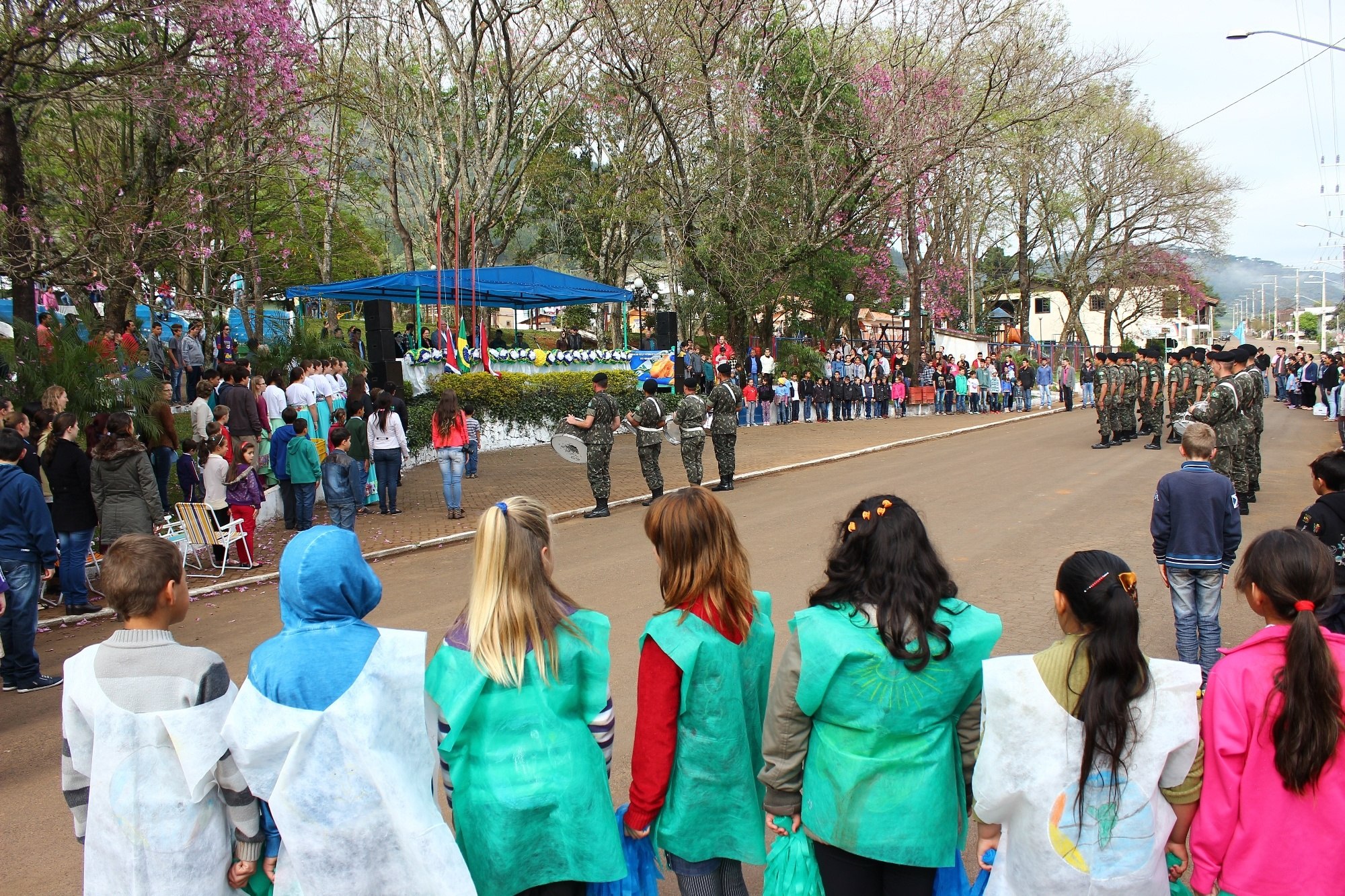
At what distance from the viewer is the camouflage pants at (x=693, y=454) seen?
1338 cm

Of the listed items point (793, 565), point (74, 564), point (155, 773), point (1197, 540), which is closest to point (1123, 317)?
Result: point (793, 565)

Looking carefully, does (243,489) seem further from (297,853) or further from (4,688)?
(297,853)

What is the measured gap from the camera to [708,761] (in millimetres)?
2865

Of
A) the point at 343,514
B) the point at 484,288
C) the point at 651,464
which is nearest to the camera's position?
the point at 343,514

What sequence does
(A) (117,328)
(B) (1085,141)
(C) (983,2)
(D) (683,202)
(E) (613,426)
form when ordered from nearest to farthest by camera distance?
1. (E) (613,426)
2. (A) (117,328)
3. (C) (983,2)
4. (D) (683,202)
5. (B) (1085,141)

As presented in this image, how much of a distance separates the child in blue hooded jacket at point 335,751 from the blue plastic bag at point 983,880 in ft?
4.69

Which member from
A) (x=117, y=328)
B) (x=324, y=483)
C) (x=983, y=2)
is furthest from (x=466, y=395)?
(x=983, y=2)

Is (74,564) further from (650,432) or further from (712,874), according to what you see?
(712,874)

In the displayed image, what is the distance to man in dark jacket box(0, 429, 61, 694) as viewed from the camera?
6422mm

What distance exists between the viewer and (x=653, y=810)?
2852 mm

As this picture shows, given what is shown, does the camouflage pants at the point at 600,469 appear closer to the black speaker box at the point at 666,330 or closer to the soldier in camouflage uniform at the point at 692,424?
the soldier in camouflage uniform at the point at 692,424

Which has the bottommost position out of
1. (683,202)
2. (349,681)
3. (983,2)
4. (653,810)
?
(653,810)

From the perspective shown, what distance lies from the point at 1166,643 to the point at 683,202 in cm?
2051

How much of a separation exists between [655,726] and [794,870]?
0.55 meters
